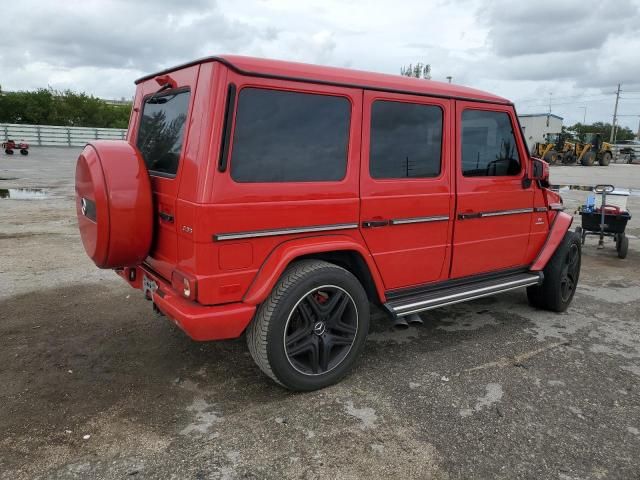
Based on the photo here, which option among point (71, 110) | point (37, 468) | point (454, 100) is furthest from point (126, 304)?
point (71, 110)

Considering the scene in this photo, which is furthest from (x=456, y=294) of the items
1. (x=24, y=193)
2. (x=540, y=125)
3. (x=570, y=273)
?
(x=540, y=125)

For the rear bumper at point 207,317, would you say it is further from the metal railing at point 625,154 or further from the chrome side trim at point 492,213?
the metal railing at point 625,154

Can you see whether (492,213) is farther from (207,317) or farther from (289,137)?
(207,317)

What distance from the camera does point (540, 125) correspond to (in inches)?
1449

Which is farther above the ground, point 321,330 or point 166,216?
point 166,216

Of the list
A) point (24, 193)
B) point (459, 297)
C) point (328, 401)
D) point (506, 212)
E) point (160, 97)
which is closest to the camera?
point (328, 401)

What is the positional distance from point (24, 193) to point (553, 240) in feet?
40.9

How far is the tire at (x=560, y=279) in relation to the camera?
4.81 meters

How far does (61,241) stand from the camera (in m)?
7.28

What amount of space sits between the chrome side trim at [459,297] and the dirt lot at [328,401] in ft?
1.42

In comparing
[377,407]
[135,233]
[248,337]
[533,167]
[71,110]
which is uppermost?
[71,110]

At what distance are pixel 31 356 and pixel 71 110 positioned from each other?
176 feet

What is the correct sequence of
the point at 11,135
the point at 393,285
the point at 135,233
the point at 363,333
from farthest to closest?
the point at 11,135 < the point at 393,285 < the point at 363,333 < the point at 135,233

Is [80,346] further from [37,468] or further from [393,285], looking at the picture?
[393,285]
